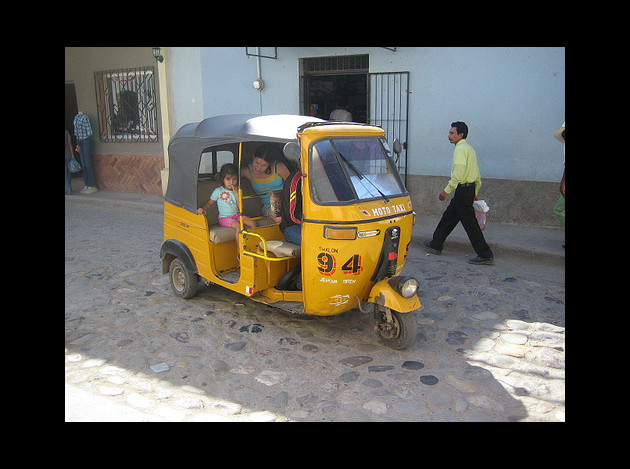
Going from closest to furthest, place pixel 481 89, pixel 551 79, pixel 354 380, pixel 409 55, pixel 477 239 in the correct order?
1. pixel 354 380
2. pixel 477 239
3. pixel 551 79
4. pixel 481 89
5. pixel 409 55

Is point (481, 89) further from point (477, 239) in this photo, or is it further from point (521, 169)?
point (477, 239)

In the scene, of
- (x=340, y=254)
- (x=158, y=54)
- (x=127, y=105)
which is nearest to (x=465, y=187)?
(x=340, y=254)

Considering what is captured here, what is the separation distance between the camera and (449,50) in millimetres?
8625

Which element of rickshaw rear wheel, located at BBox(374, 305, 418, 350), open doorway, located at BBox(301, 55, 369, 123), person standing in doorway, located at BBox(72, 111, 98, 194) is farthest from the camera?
person standing in doorway, located at BBox(72, 111, 98, 194)

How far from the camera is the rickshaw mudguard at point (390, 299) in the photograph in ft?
13.7

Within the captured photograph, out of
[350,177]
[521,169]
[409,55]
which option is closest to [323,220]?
[350,177]

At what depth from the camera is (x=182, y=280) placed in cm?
579

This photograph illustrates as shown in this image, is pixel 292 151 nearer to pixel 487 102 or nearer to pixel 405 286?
pixel 405 286

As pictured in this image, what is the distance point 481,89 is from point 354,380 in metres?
6.16

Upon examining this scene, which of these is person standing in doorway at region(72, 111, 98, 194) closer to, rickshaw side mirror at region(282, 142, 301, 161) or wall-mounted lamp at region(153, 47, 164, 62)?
wall-mounted lamp at region(153, 47, 164, 62)

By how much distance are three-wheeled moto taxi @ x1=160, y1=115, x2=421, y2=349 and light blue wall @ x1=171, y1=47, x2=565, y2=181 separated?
4155mm

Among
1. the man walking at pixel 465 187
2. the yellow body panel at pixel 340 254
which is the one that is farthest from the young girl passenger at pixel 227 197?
the man walking at pixel 465 187

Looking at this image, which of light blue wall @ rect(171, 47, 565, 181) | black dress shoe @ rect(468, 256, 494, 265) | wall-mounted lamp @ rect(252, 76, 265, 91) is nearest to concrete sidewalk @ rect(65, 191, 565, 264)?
black dress shoe @ rect(468, 256, 494, 265)

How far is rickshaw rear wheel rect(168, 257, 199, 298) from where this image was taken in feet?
18.4
